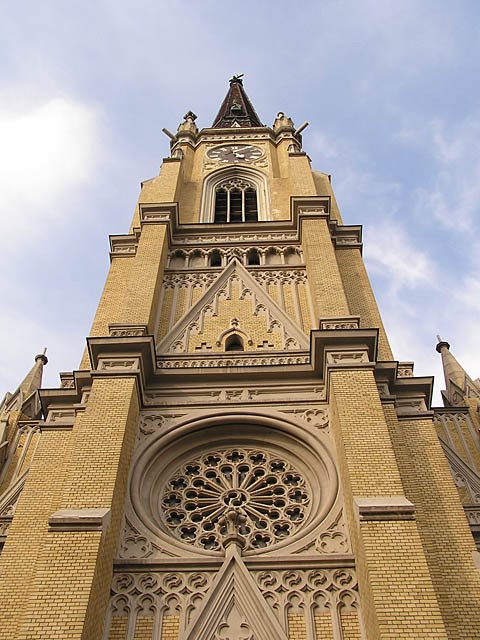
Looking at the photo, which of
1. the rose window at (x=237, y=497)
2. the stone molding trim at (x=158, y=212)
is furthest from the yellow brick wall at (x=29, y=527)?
the stone molding trim at (x=158, y=212)

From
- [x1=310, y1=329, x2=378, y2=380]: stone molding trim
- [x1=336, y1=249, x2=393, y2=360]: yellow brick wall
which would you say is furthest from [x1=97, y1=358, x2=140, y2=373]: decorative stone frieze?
[x1=336, y1=249, x2=393, y2=360]: yellow brick wall

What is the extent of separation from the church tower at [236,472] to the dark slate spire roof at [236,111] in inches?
640

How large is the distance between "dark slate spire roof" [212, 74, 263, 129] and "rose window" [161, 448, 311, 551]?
21.5 m

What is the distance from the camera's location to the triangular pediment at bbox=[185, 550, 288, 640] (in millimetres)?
9281

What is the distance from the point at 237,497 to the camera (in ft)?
38.0

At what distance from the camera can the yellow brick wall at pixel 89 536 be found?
28.3 ft

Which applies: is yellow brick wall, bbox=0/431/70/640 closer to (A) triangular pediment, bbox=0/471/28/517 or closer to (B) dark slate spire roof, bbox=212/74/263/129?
(A) triangular pediment, bbox=0/471/28/517

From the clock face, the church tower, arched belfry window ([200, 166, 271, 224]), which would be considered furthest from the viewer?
the clock face

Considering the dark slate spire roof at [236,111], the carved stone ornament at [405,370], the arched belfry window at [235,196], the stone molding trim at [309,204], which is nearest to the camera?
the carved stone ornament at [405,370]

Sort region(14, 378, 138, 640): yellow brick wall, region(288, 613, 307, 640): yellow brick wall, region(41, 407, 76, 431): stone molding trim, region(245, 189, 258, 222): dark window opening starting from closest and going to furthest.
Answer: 1. region(14, 378, 138, 640): yellow brick wall
2. region(288, 613, 307, 640): yellow brick wall
3. region(41, 407, 76, 431): stone molding trim
4. region(245, 189, 258, 222): dark window opening

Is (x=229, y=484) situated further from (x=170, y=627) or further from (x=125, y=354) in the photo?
(x=125, y=354)

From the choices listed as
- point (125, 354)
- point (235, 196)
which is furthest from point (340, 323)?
point (235, 196)

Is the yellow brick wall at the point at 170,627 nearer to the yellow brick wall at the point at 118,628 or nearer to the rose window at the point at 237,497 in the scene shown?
the yellow brick wall at the point at 118,628

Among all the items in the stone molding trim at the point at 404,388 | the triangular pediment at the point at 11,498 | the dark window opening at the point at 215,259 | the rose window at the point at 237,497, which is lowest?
the rose window at the point at 237,497
